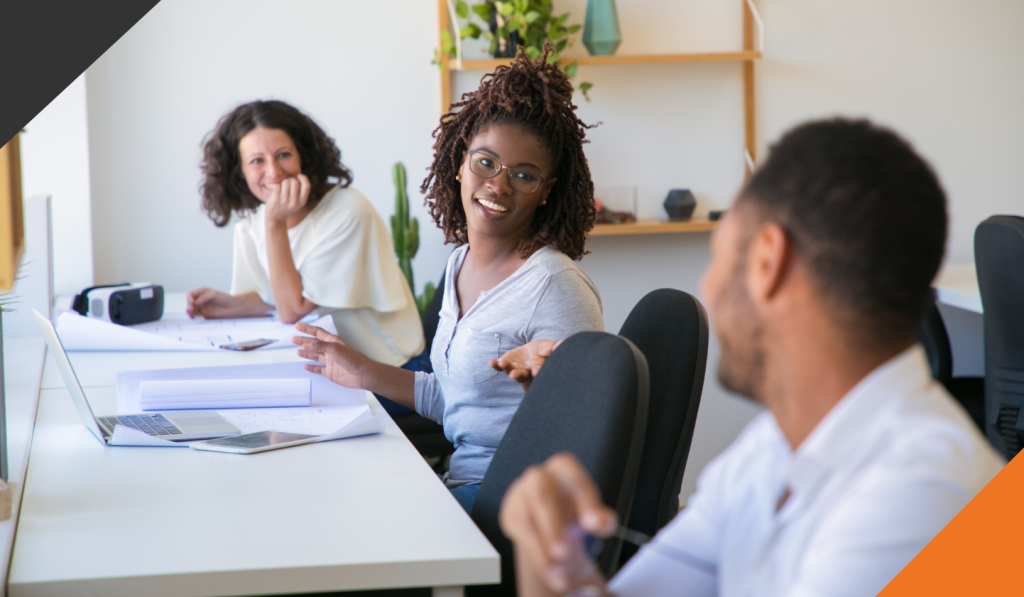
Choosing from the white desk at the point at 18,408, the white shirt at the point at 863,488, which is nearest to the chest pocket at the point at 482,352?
the white desk at the point at 18,408

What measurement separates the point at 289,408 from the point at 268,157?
944mm

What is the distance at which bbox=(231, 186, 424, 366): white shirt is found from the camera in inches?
82.9

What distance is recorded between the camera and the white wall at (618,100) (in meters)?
2.77

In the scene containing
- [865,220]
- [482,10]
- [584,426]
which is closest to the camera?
[865,220]

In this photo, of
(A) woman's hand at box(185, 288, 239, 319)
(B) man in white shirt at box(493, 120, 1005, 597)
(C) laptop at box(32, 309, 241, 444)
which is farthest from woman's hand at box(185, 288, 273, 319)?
(B) man in white shirt at box(493, 120, 1005, 597)

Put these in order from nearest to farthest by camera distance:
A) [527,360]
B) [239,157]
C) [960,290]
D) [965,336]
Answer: [527,360], [239,157], [960,290], [965,336]

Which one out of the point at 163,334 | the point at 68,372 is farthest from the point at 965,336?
the point at 68,372

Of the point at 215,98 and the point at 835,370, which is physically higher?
the point at 215,98

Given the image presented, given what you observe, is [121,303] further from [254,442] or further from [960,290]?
[960,290]

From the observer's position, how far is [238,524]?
Answer: 35.1 inches

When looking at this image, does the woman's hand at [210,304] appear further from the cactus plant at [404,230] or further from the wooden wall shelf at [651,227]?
the wooden wall shelf at [651,227]

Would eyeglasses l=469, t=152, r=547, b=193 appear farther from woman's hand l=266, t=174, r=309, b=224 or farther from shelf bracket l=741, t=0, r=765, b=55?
shelf bracket l=741, t=0, r=765, b=55

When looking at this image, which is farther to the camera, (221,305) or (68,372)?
(221,305)

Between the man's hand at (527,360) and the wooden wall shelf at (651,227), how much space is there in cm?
175
